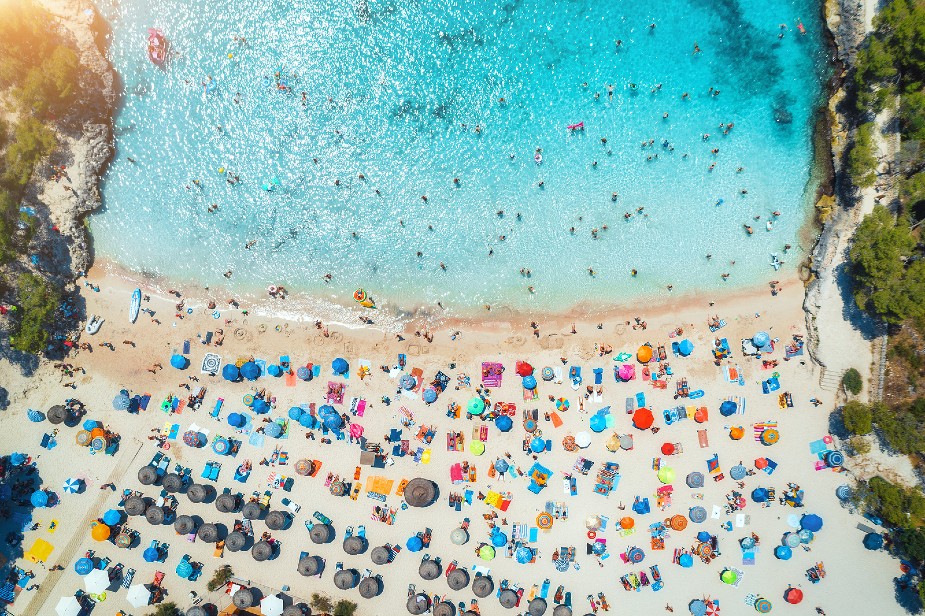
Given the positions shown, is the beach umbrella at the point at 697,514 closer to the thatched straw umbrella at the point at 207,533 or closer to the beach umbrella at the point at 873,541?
the beach umbrella at the point at 873,541

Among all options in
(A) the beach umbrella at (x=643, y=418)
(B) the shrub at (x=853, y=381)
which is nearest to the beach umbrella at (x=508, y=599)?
(A) the beach umbrella at (x=643, y=418)

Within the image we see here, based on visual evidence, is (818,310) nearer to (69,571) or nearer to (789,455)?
(789,455)

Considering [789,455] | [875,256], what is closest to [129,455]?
[789,455]

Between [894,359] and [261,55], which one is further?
[261,55]

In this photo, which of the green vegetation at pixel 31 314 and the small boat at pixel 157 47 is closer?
the green vegetation at pixel 31 314

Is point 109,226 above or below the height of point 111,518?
above

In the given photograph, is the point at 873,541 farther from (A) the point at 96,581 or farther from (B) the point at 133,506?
(A) the point at 96,581
